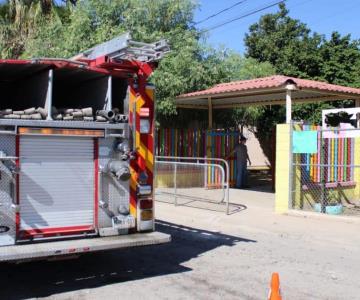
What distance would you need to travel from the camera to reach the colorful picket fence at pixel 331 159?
1323 cm

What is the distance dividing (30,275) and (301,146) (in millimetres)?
7143

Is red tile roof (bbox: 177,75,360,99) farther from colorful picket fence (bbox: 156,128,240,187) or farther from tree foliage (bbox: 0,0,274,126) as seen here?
colorful picket fence (bbox: 156,128,240,187)

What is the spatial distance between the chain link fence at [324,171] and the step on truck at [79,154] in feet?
19.4

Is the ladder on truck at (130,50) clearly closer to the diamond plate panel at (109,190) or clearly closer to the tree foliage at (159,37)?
the diamond plate panel at (109,190)

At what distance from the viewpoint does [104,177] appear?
682 centimetres

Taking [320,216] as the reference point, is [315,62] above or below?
above

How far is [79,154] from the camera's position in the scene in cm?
663

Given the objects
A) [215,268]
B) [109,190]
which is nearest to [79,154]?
[109,190]

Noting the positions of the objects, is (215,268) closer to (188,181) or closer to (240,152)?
(188,181)

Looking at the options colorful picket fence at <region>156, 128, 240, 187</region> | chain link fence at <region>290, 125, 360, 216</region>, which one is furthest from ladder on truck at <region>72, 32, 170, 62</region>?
colorful picket fence at <region>156, 128, 240, 187</region>

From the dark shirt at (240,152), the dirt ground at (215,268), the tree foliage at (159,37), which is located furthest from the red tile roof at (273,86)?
the dirt ground at (215,268)

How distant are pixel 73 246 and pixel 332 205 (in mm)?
8524

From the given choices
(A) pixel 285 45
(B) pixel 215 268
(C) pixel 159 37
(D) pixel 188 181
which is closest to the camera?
(B) pixel 215 268

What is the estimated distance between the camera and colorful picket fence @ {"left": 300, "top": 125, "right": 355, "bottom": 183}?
1323 cm
